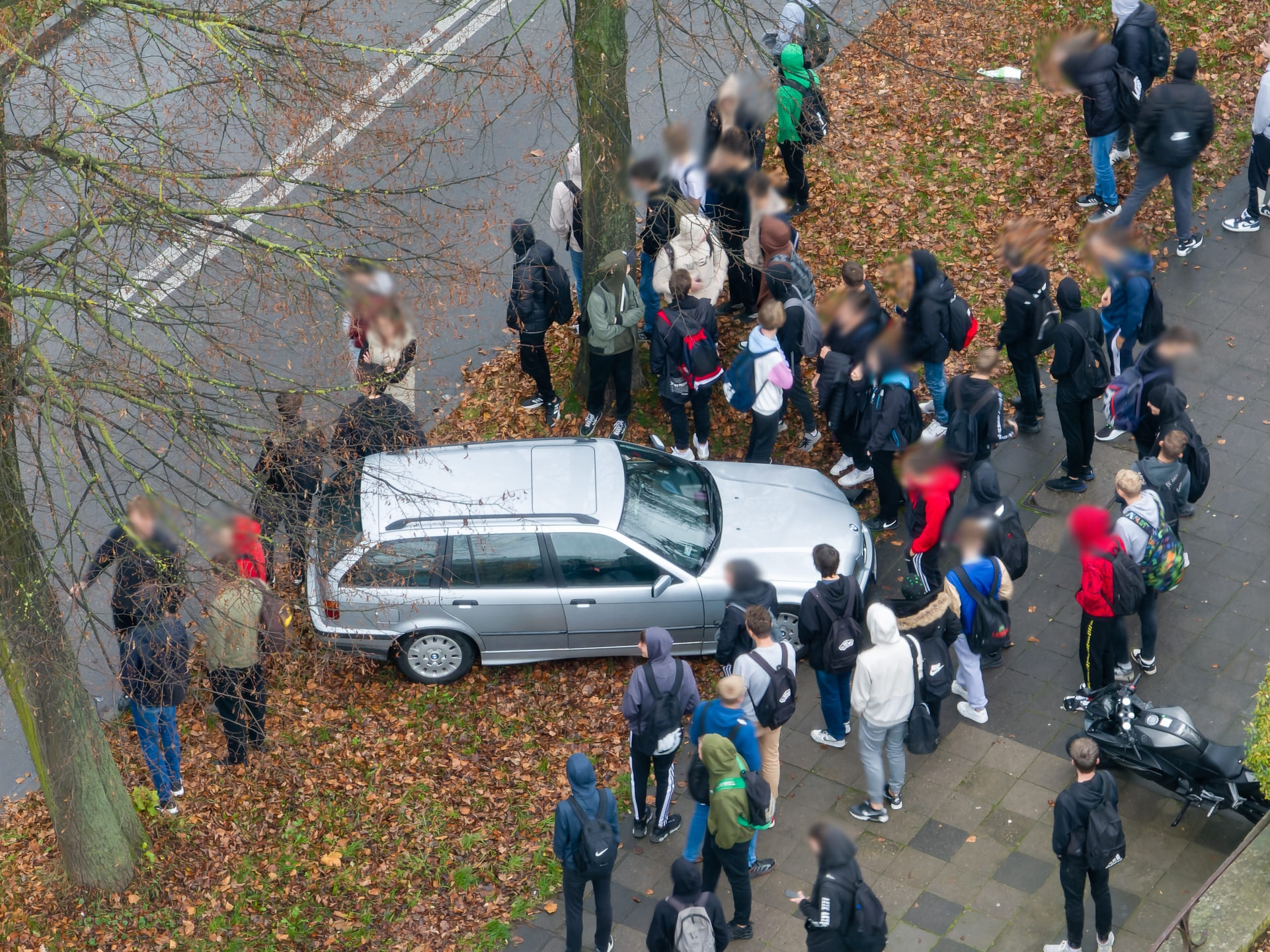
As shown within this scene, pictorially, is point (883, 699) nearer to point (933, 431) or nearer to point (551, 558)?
point (551, 558)

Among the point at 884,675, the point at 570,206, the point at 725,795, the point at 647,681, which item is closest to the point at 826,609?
the point at 884,675

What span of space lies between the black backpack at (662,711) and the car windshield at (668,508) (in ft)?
6.01

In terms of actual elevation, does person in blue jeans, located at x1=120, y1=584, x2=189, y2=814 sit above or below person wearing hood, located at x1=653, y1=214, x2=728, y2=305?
below

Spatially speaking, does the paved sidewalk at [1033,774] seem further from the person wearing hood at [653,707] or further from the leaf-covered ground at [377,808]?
the leaf-covered ground at [377,808]

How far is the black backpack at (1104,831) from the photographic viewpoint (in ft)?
27.3

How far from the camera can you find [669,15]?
444 inches

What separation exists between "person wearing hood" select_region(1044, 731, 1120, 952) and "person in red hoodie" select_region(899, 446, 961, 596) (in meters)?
2.69

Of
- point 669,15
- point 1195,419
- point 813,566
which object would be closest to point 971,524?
point 813,566

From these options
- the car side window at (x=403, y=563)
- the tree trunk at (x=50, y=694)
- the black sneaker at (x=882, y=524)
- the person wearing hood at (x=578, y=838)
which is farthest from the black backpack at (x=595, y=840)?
the black sneaker at (x=882, y=524)

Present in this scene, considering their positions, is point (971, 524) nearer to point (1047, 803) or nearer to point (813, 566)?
point (813, 566)

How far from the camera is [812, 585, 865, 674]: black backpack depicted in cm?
988

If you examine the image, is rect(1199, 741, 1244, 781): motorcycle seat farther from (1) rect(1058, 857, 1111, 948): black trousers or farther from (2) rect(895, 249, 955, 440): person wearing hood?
(2) rect(895, 249, 955, 440): person wearing hood

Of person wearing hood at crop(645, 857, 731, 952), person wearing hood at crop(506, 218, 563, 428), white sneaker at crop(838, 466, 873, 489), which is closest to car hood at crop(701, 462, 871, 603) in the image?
white sneaker at crop(838, 466, 873, 489)

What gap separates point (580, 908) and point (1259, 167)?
10.8 metres
